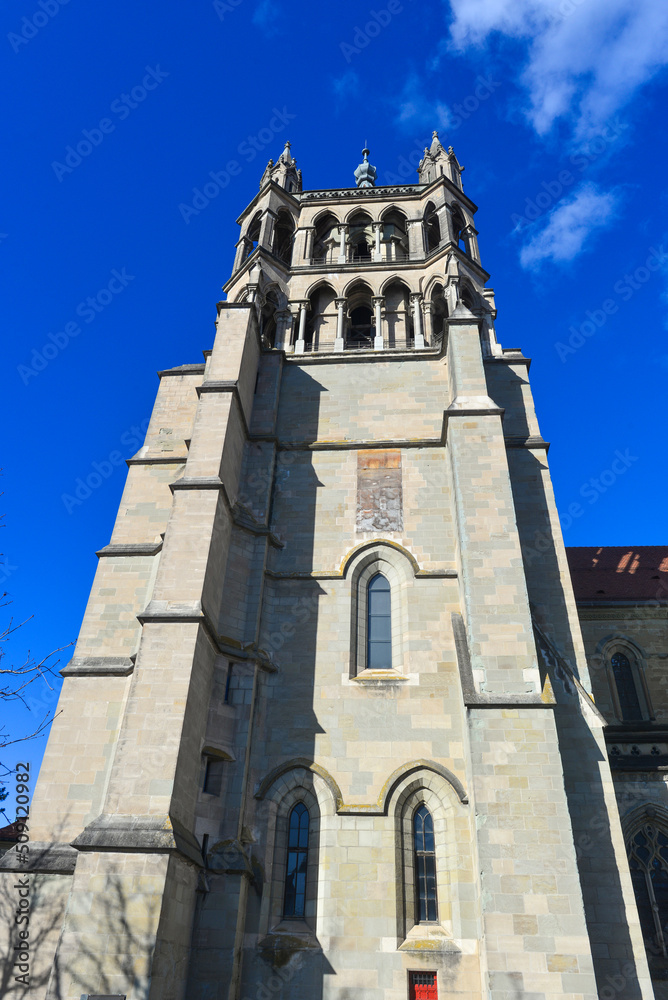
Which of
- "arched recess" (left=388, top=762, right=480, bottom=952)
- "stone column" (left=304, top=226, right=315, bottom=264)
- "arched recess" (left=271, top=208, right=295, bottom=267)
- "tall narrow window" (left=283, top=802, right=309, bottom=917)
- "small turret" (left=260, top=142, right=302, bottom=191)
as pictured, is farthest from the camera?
"small turret" (left=260, top=142, right=302, bottom=191)

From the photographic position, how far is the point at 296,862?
1102 cm

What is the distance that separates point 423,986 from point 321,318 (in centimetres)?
1576

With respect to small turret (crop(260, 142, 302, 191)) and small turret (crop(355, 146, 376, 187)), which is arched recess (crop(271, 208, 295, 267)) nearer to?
small turret (crop(260, 142, 302, 191))

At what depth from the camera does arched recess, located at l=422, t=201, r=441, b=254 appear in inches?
821

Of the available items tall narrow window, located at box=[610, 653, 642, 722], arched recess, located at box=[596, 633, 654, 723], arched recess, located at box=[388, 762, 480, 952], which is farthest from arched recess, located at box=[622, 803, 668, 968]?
arched recess, located at box=[388, 762, 480, 952]

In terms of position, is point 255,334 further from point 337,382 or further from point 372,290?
point 372,290

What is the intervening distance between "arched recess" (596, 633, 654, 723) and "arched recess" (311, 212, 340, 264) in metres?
14.6

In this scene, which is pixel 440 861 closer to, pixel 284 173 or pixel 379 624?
pixel 379 624

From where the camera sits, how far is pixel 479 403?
14.4 meters

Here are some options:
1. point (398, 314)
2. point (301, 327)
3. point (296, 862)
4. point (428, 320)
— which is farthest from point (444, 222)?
point (296, 862)

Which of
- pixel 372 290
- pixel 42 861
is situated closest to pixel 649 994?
pixel 42 861

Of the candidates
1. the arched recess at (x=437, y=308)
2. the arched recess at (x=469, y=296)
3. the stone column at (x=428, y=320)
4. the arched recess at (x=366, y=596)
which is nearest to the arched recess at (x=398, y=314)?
the stone column at (x=428, y=320)

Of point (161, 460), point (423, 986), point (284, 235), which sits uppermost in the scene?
point (284, 235)

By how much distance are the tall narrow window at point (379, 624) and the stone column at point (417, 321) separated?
6.83 meters
